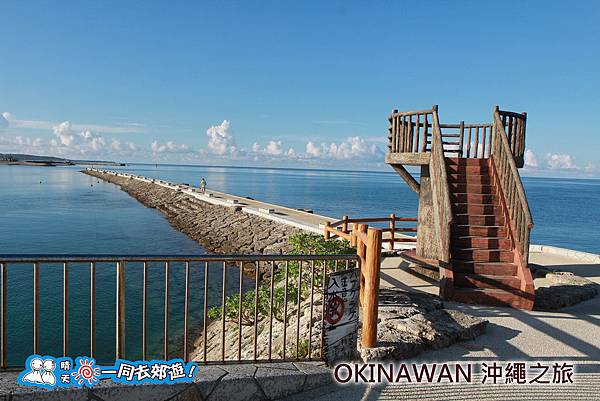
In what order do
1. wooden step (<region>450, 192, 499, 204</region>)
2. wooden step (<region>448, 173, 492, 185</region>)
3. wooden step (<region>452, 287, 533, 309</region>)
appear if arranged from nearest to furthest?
wooden step (<region>452, 287, 533, 309</region>)
wooden step (<region>450, 192, 499, 204</region>)
wooden step (<region>448, 173, 492, 185</region>)

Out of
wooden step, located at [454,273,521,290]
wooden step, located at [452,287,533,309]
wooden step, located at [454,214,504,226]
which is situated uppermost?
wooden step, located at [454,214,504,226]

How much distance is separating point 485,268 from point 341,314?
16.4 ft

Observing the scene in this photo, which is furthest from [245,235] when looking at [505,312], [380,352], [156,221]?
[380,352]

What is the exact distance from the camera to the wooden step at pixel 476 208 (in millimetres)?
9586

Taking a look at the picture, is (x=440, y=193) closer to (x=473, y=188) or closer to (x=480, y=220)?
(x=480, y=220)

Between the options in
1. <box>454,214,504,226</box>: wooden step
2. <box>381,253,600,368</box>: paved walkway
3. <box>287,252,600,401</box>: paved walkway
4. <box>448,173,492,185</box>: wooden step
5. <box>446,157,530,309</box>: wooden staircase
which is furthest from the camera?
<box>448,173,492,185</box>: wooden step

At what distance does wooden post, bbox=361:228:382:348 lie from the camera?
195 inches

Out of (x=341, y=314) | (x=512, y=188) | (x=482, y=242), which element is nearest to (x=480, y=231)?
(x=482, y=242)

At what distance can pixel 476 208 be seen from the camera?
9609mm

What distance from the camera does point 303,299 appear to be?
9.01 meters

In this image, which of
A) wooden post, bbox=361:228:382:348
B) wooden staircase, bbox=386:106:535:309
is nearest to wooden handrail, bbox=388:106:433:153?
wooden staircase, bbox=386:106:535:309

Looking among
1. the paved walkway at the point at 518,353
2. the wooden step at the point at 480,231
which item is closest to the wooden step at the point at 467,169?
the wooden step at the point at 480,231

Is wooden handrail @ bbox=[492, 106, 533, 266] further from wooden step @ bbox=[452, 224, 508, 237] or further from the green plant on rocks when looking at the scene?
the green plant on rocks

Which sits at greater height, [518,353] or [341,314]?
[341,314]
